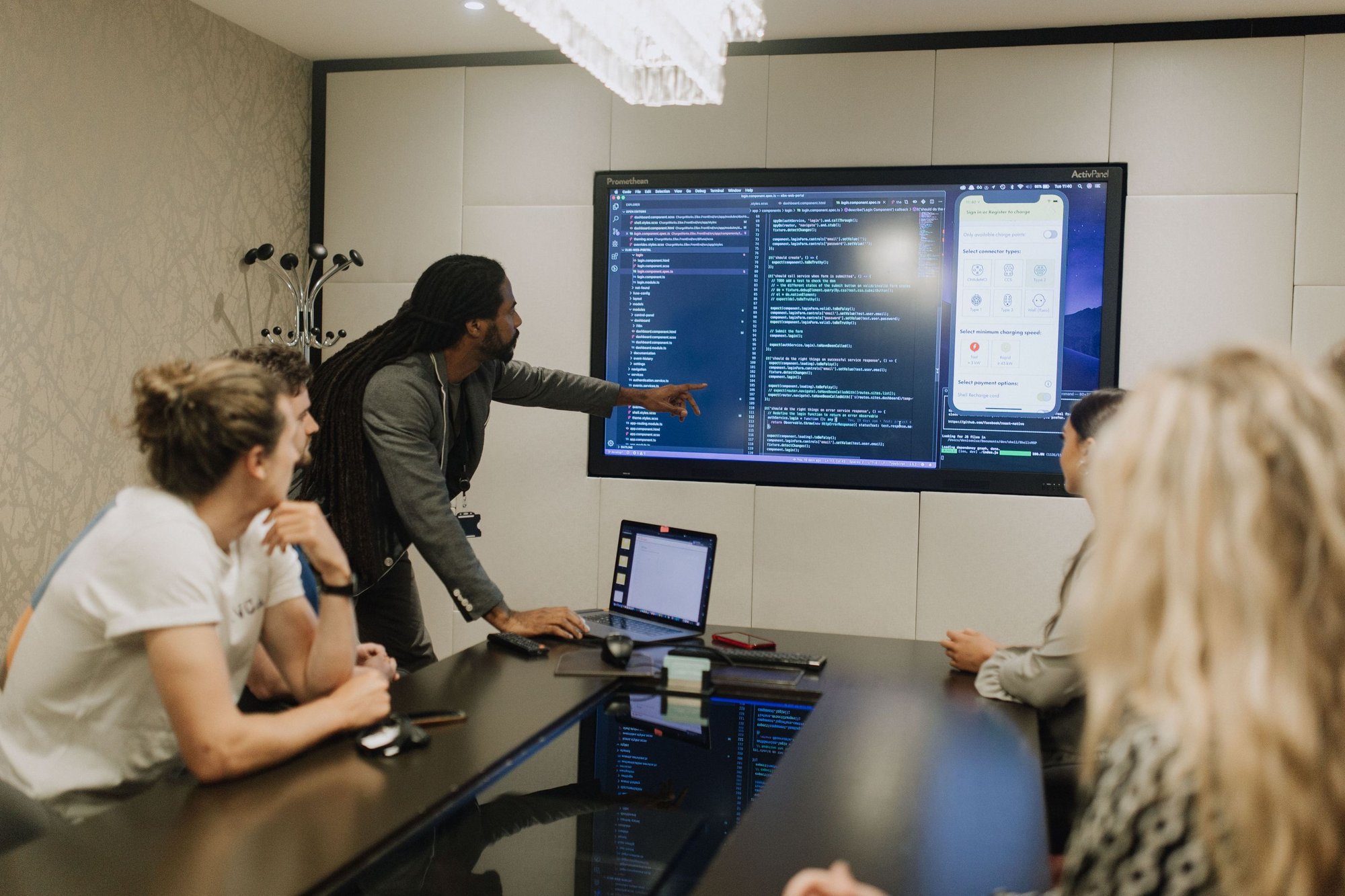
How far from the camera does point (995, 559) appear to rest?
Result: 13.2 ft

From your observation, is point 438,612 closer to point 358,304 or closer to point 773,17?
point 358,304

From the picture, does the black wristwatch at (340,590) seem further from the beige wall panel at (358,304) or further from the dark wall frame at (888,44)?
the dark wall frame at (888,44)

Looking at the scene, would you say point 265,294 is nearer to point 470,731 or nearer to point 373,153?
point 373,153

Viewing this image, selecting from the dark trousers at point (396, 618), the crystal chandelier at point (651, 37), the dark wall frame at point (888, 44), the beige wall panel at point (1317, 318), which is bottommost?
the dark trousers at point (396, 618)

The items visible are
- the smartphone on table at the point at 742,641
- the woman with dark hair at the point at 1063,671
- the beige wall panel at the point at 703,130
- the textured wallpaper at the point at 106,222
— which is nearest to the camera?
the woman with dark hair at the point at 1063,671

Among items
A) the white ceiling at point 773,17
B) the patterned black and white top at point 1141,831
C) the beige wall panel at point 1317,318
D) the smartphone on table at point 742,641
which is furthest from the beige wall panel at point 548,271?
the patterned black and white top at point 1141,831

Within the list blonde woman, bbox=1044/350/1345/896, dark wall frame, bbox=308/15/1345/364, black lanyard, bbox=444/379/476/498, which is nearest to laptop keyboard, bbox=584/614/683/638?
black lanyard, bbox=444/379/476/498

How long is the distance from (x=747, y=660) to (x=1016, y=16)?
8.54 ft

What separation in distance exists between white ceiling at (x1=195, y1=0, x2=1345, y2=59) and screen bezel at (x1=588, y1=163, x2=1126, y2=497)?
0.51 m

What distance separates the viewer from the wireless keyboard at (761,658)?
2.50 meters

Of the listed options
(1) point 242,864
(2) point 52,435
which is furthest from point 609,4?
(2) point 52,435

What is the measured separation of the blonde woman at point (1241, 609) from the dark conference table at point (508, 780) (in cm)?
61

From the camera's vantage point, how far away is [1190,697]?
0.80m

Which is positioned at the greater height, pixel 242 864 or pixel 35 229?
pixel 35 229
